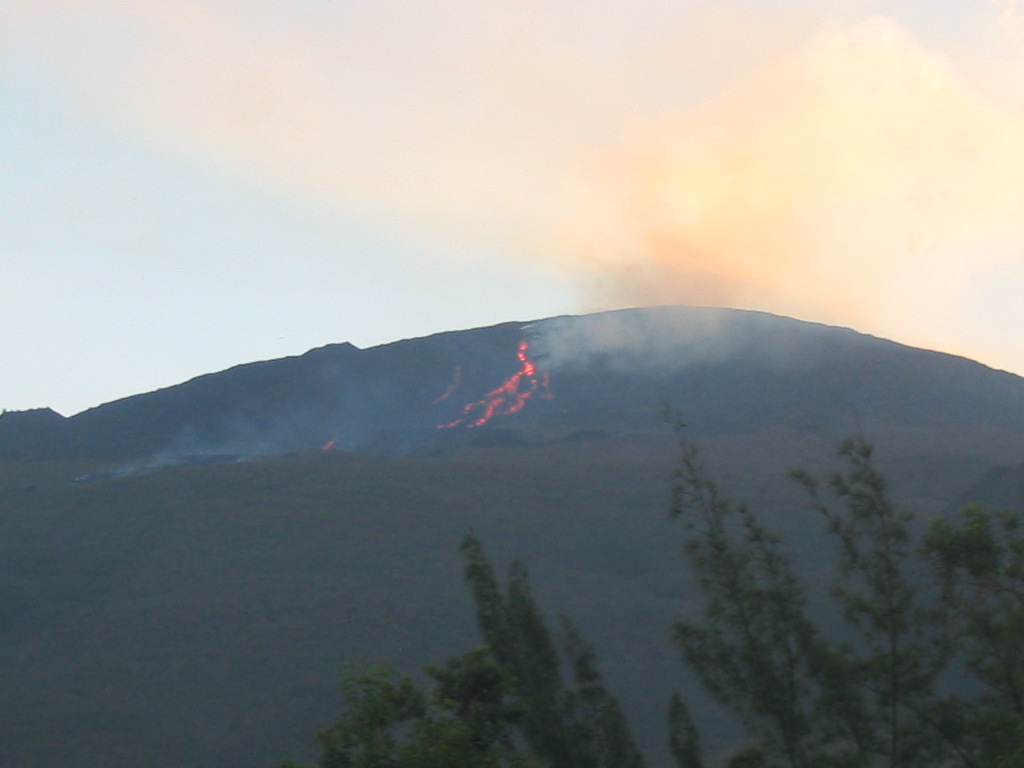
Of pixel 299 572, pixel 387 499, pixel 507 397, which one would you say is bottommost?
pixel 299 572

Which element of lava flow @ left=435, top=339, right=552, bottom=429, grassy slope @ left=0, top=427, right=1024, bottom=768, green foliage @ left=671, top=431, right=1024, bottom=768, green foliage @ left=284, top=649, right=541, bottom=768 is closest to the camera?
green foliage @ left=284, top=649, right=541, bottom=768

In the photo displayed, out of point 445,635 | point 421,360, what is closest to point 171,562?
point 445,635

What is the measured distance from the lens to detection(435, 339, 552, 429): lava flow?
88.2 meters

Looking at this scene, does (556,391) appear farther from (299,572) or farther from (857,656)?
(857,656)

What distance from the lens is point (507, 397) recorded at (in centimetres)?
9200

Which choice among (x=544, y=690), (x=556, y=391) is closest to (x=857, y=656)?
(x=544, y=690)

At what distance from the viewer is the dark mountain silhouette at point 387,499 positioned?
4512cm

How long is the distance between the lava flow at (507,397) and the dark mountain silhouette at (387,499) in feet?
1.40

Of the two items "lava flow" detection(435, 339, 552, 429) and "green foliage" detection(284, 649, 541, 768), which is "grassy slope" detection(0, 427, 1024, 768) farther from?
"green foliage" detection(284, 649, 541, 768)

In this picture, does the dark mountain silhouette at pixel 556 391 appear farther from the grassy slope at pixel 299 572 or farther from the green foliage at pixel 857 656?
the green foliage at pixel 857 656

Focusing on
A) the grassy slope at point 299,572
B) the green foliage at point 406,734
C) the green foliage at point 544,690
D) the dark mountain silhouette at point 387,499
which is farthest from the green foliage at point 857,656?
the grassy slope at point 299,572

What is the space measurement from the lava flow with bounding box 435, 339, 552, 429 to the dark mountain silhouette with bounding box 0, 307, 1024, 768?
0.43 metres

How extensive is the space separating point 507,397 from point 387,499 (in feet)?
98.1

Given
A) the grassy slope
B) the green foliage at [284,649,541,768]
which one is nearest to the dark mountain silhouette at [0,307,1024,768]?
the grassy slope
